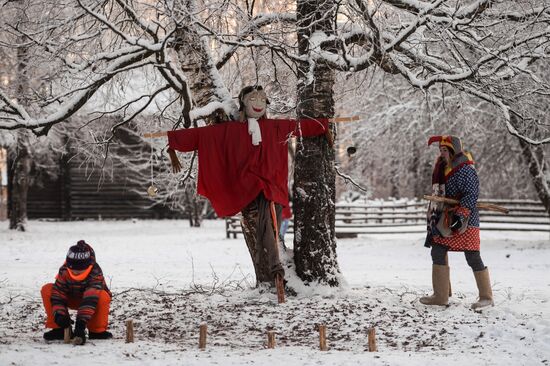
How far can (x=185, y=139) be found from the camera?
8.02m

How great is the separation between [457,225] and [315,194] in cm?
167

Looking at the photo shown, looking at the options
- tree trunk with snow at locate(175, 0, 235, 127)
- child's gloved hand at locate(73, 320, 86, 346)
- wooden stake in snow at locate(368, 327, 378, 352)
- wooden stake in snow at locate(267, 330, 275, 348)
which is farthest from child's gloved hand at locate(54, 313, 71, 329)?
tree trunk with snow at locate(175, 0, 235, 127)

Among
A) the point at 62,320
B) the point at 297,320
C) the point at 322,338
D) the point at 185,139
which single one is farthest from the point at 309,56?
the point at 62,320

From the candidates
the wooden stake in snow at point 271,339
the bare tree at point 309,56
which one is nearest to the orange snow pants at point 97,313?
the wooden stake in snow at point 271,339

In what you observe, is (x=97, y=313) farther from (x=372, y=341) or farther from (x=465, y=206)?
(x=465, y=206)

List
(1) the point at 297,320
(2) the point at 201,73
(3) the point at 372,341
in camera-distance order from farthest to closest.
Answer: (2) the point at 201,73 < (1) the point at 297,320 < (3) the point at 372,341

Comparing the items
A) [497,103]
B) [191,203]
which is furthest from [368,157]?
[497,103]

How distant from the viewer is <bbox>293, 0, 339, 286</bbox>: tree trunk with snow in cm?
840

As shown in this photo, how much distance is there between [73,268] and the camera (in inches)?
254

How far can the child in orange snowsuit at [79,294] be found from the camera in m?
6.36

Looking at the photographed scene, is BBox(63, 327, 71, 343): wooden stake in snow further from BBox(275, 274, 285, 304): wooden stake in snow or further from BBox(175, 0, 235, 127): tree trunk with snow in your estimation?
BBox(175, 0, 235, 127): tree trunk with snow

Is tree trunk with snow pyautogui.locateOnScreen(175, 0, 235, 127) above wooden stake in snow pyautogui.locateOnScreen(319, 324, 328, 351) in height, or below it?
above

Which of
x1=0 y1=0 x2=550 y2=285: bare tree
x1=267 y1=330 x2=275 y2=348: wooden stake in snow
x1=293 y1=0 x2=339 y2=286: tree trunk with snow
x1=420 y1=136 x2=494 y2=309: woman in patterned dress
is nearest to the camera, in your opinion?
x1=267 y1=330 x2=275 y2=348: wooden stake in snow

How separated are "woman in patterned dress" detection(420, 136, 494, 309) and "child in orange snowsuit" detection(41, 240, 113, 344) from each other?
3.35 metres
